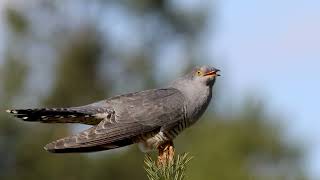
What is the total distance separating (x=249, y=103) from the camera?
21234mm

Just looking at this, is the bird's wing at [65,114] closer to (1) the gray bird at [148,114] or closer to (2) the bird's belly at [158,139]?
(1) the gray bird at [148,114]

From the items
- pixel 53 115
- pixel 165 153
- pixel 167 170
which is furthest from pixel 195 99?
pixel 167 170

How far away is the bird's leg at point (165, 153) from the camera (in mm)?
4409

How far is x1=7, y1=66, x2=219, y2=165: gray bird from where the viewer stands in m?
5.14

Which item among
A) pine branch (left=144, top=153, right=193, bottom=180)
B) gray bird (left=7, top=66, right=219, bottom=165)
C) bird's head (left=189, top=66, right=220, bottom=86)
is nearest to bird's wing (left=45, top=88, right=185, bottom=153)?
gray bird (left=7, top=66, right=219, bottom=165)

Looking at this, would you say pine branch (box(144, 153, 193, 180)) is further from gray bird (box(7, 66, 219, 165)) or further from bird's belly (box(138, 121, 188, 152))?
bird's belly (box(138, 121, 188, 152))

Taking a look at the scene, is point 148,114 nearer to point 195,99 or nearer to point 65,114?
point 195,99

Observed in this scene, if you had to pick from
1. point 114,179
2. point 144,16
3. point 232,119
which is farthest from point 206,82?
point 144,16

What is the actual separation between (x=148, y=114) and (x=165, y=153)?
0.65 m

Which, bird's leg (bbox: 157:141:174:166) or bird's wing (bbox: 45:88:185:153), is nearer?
bird's leg (bbox: 157:141:174:166)

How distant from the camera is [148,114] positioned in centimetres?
538

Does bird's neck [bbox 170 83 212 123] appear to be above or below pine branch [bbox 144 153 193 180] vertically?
above

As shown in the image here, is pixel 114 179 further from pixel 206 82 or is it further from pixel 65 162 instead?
pixel 206 82

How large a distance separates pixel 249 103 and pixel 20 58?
Result: 19.4 feet
